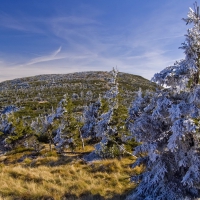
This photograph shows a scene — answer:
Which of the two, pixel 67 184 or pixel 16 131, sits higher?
pixel 67 184

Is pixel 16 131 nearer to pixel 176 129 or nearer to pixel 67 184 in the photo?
pixel 67 184

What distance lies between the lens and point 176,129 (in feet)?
19.5

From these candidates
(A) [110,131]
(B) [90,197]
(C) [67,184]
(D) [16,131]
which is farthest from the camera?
(D) [16,131]

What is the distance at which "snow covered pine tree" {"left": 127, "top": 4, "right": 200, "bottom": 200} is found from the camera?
246 inches

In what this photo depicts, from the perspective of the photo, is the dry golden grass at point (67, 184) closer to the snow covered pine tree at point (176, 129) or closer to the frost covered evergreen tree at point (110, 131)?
the snow covered pine tree at point (176, 129)

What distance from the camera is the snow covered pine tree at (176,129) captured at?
246 inches

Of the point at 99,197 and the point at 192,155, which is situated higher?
the point at 192,155

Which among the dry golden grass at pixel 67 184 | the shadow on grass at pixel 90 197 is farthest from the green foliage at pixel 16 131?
the shadow on grass at pixel 90 197

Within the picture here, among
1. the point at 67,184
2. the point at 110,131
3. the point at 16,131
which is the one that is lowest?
the point at 16,131

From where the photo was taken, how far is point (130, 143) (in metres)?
20.9

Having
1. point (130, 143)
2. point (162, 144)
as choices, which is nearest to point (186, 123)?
point (162, 144)

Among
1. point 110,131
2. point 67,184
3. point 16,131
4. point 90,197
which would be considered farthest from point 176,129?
point 16,131

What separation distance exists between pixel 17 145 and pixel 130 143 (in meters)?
33.0

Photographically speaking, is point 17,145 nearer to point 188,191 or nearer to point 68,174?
point 68,174
